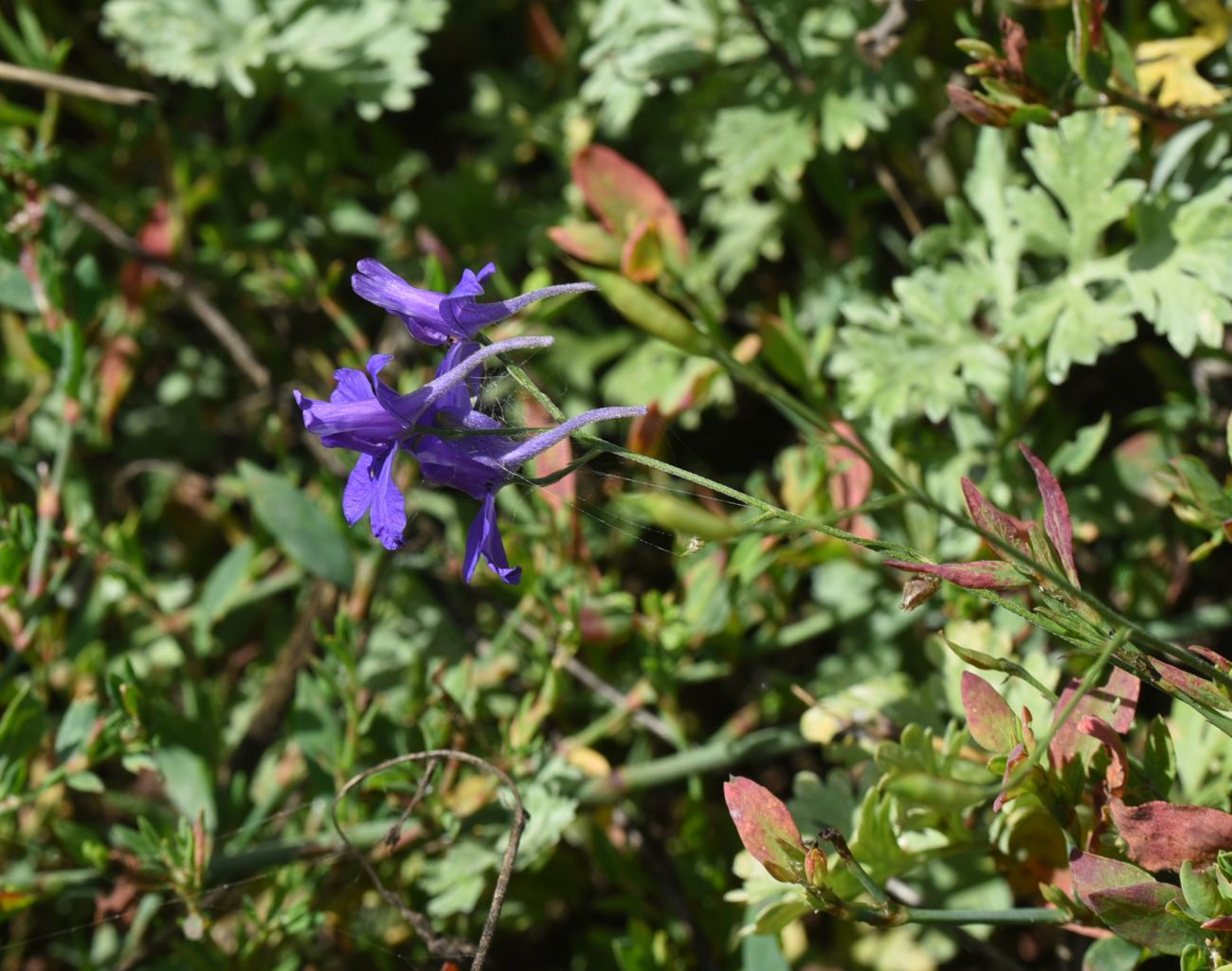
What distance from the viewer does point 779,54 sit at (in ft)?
6.77

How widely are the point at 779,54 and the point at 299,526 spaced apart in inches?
46.0

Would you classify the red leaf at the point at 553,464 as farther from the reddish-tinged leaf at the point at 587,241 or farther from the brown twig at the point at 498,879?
the brown twig at the point at 498,879

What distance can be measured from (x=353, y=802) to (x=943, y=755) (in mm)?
865

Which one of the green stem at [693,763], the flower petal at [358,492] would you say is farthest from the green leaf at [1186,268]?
the flower petal at [358,492]

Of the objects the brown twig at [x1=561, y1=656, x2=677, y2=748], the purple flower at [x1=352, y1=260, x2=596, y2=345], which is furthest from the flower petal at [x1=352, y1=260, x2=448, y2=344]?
the brown twig at [x1=561, y1=656, x2=677, y2=748]

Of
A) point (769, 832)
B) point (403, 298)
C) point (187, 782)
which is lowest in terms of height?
point (187, 782)

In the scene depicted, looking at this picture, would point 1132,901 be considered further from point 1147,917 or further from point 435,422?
point 435,422

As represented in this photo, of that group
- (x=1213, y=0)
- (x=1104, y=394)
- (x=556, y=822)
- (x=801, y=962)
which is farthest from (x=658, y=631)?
(x=1213, y=0)

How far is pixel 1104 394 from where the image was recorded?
2232mm

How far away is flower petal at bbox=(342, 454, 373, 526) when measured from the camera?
130 centimetres

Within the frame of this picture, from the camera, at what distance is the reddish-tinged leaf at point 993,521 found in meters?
1.26

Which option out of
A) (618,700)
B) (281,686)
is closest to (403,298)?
(618,700)

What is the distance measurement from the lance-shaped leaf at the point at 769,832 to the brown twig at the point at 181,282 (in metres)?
1.39

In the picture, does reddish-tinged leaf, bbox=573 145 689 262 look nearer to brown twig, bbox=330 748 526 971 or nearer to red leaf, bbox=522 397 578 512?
red leaf, bbox=522 397 578 512
